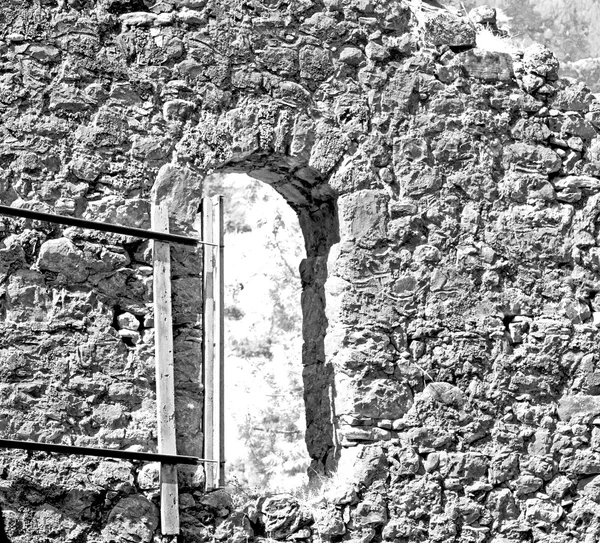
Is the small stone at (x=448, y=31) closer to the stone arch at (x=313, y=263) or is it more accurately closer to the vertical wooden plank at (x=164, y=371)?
the stone arch at (x=313, y=263)

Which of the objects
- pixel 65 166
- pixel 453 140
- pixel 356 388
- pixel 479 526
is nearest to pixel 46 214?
pixel 65 166

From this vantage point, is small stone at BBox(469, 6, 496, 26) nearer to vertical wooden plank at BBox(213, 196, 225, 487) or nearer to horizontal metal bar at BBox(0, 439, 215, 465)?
vertical wooden plank at BBox(213, 196, 225, 487)

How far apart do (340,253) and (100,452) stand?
192 cm

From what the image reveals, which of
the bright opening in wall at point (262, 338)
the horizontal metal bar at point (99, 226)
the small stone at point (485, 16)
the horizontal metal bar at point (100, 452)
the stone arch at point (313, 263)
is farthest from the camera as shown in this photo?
the bright opening in wall at point (262, 338)

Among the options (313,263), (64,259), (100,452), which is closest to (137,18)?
(64,259)

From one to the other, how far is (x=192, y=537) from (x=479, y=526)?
1794mm

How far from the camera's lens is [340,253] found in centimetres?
707

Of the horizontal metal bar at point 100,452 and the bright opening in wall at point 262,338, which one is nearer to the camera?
the horizontal metal bar at point 100,452

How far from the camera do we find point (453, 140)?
7.44 m

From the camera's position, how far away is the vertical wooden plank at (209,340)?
6367 mm

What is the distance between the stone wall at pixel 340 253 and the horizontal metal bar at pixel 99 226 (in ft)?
0.38

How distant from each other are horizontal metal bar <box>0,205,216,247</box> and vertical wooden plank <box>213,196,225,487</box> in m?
0.13

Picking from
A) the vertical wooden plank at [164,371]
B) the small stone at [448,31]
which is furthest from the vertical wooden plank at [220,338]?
the small stone at [448,31]

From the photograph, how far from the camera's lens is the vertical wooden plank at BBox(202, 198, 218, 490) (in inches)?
251
